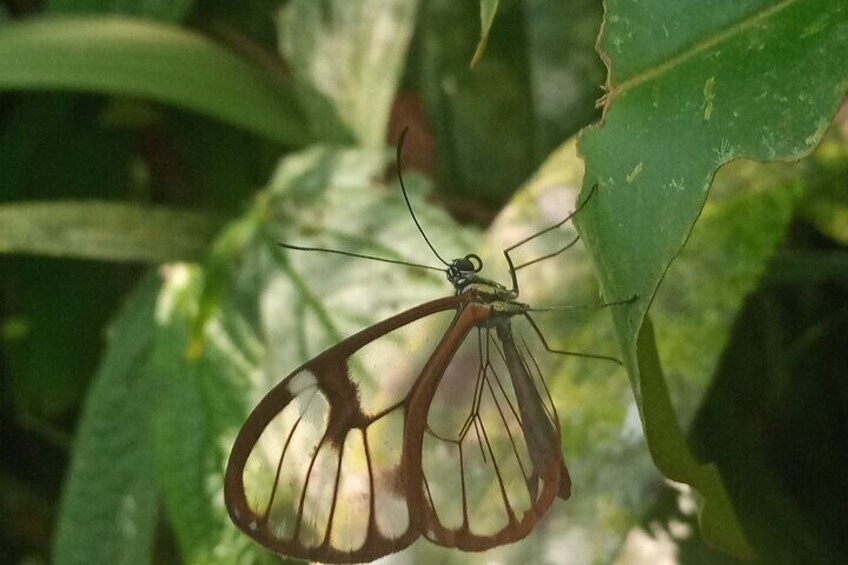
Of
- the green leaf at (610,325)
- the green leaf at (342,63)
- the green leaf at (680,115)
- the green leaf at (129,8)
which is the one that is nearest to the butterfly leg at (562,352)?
the green leaf at (610,325)

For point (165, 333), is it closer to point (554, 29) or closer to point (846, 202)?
point (554, 29)

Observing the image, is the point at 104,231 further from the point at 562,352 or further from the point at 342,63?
the point at 562,352

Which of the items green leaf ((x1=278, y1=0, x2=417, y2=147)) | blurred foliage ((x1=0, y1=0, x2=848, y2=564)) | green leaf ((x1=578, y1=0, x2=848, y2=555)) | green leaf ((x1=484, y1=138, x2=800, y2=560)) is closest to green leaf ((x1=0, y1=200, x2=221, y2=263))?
blurred foliage ((x1=0, y1=0, x2=848, y2=564))

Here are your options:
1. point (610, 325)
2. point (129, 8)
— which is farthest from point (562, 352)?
point (129, 8)

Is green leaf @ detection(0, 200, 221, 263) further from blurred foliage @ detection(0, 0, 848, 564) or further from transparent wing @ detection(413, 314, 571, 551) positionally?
transparent wing @ detection(413, 314, 571, 551)

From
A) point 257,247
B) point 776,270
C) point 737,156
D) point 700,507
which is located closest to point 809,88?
point 737,156

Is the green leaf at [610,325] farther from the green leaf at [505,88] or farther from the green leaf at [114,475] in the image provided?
the green leaf at [114,475]
